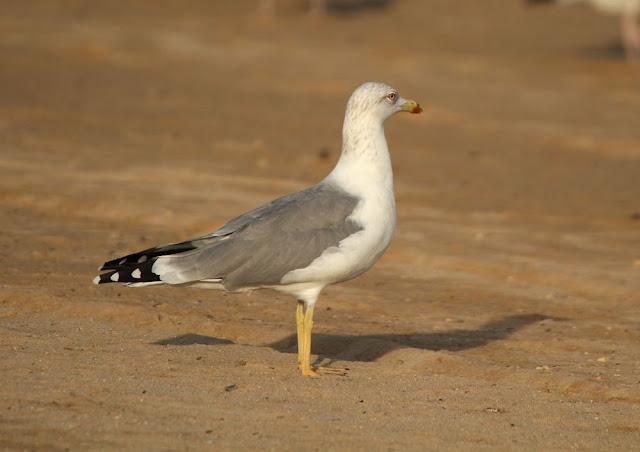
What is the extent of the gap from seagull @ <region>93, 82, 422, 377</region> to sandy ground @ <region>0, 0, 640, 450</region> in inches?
18.6

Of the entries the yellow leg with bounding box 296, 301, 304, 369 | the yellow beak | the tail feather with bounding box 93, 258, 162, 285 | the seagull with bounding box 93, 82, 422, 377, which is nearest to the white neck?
the seagull with bounding box 93, 82, 422, 377

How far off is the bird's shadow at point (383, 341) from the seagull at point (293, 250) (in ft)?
2.81

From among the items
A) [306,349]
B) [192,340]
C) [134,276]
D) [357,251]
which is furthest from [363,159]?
[192,340]

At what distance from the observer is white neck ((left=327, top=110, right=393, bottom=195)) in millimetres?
7754

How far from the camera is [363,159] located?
25.7 feet

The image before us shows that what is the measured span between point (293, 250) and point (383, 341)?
1392 millimetres

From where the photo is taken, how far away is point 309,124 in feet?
61.4

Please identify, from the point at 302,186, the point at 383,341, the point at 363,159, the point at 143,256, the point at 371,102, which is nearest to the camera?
the point at 143,256

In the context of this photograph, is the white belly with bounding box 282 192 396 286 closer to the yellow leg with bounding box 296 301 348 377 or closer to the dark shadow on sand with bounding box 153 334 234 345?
the yellow leg with bounding box 296 301 348 377

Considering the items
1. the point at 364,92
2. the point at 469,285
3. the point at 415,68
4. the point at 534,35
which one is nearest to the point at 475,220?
the point at 469,285

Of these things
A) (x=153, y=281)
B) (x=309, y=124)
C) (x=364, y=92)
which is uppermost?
(x=364, y=92)

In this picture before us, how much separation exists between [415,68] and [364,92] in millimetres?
14730

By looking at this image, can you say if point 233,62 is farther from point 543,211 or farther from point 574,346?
point 574,346

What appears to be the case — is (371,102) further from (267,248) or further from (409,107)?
(267,248)
